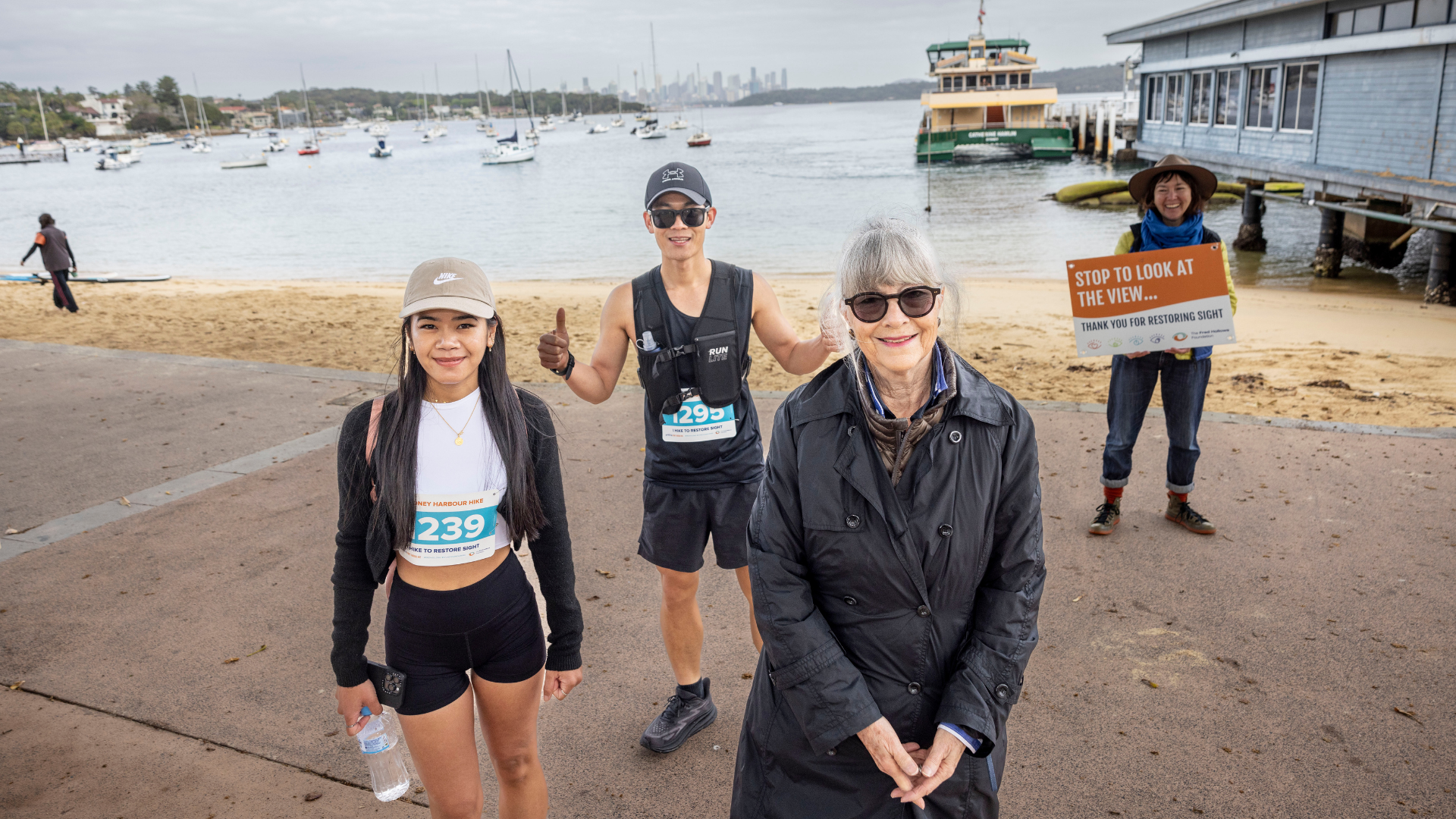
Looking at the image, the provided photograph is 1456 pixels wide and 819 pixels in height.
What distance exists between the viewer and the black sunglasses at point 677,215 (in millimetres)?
3283

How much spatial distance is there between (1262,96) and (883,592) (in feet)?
80.0

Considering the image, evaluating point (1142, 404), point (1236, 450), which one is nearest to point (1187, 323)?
point (1142, 404)

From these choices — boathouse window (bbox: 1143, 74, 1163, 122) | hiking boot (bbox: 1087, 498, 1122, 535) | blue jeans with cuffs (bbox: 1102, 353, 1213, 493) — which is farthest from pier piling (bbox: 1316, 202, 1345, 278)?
hiking boot (bbox: 1087, 498, 1122, 535)

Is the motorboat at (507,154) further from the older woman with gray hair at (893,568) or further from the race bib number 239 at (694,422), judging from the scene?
the older woman with gray hair at (893,568)

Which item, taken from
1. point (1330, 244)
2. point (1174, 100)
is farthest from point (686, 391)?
point (1174, 100)

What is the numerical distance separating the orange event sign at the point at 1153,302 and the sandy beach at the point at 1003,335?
3.78 feet

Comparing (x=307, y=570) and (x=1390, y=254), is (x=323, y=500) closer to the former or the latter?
(x=307, y=570)

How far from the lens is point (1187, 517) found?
16.7 ft

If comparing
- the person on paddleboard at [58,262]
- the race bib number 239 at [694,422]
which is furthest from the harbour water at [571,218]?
the person on paddleboard at [58,262]

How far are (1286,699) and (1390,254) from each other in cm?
2313

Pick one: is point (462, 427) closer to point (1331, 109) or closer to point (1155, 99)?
point (1331, 109)

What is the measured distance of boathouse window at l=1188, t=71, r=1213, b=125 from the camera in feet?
77.7

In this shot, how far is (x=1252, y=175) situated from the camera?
70.2ft

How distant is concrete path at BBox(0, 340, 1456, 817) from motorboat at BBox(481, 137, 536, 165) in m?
87.0
